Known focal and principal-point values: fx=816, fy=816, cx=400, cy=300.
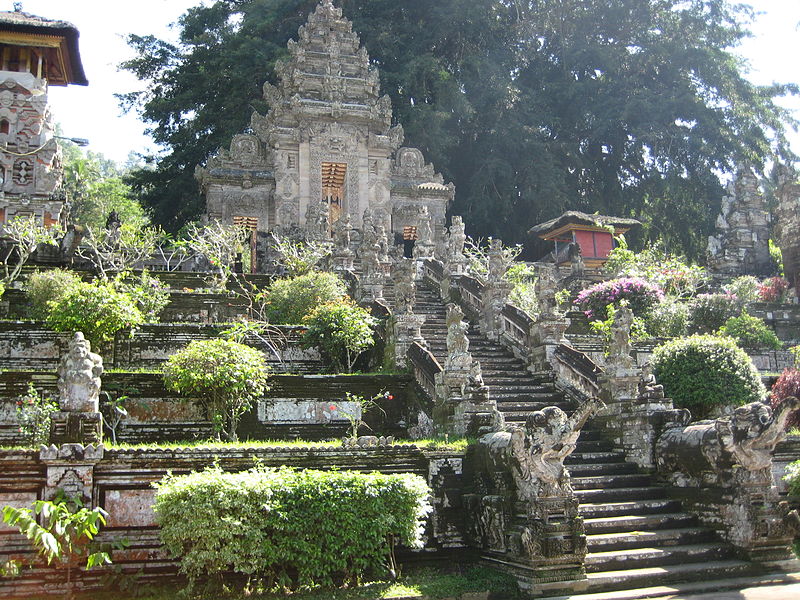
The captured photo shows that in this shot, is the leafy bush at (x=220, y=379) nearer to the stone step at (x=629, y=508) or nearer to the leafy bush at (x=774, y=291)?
the stone step at (x=629, y=508)

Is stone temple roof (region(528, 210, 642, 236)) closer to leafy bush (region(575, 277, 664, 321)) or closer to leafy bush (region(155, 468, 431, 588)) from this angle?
leafy bush (region(575, 277, 664, 321))

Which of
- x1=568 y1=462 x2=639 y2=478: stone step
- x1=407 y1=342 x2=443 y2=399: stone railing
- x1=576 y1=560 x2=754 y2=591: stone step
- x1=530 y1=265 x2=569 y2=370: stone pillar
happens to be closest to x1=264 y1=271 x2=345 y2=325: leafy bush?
x1=407 y1=342 x2=443 y2=399: stone railing

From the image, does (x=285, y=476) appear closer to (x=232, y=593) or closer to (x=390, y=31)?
(x=232, y=593)

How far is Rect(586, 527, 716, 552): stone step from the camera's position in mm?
9570

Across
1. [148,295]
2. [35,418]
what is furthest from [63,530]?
[148,295]

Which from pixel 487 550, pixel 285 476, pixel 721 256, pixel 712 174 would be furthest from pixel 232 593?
pixel 712 174

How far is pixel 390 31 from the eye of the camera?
36.8 meters

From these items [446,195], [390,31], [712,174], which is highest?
[390,31]

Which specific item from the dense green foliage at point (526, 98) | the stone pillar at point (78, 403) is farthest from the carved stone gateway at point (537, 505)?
the dense green foliage at point (526, 98)

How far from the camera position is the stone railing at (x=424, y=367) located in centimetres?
1258

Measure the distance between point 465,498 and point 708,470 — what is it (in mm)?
3140

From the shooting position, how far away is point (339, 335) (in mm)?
14211

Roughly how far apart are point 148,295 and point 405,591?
30.6 feet

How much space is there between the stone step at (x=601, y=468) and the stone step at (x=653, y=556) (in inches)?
60.2
